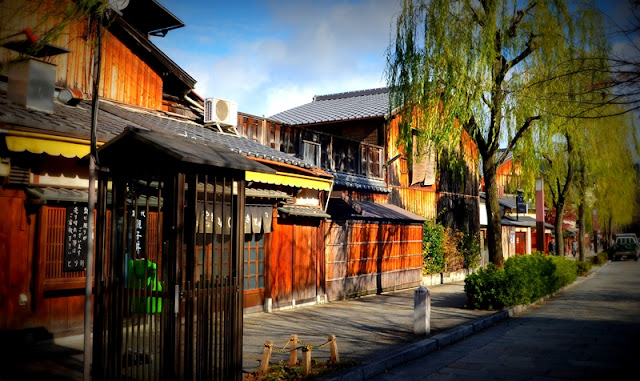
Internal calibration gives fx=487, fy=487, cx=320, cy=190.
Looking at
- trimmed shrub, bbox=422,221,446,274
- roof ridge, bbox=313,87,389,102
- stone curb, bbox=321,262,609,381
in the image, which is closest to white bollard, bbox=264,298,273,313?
stone curb, bbox=321,262,609,381

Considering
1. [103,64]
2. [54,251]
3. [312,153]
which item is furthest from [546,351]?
[103,64]

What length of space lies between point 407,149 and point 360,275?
451cm

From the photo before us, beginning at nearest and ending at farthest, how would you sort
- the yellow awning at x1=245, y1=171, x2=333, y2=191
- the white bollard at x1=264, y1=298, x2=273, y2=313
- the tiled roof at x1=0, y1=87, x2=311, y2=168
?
the tiled roof at x1=0, y1=87, x2=311, y2=168 < the yellow awning at x1=245, y1=171, x2=333, y2=191 < the white bollard at x1=264, y1=298, x2=273, y2=313

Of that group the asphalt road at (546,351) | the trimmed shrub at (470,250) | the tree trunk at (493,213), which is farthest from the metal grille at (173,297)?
the trimmed shrub at (470,250)

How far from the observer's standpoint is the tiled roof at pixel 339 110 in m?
21.1

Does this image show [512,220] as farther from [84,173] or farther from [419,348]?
[84,173]

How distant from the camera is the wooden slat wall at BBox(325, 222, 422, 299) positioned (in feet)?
49.5

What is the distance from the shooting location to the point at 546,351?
333 inches

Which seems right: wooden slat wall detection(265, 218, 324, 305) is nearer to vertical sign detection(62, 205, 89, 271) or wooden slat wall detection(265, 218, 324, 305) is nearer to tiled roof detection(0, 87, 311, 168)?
tiled roof detection(0, 87, 311, 168)

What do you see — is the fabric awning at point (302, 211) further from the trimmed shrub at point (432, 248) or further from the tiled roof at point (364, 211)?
the trimmed shrub at point (432, 248)

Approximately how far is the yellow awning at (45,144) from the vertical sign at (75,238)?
1396mm

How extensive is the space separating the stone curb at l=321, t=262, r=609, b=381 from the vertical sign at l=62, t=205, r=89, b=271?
514 centimetres

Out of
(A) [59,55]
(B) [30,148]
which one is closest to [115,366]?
(B) [30,148]

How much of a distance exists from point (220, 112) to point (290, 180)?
298 cm
